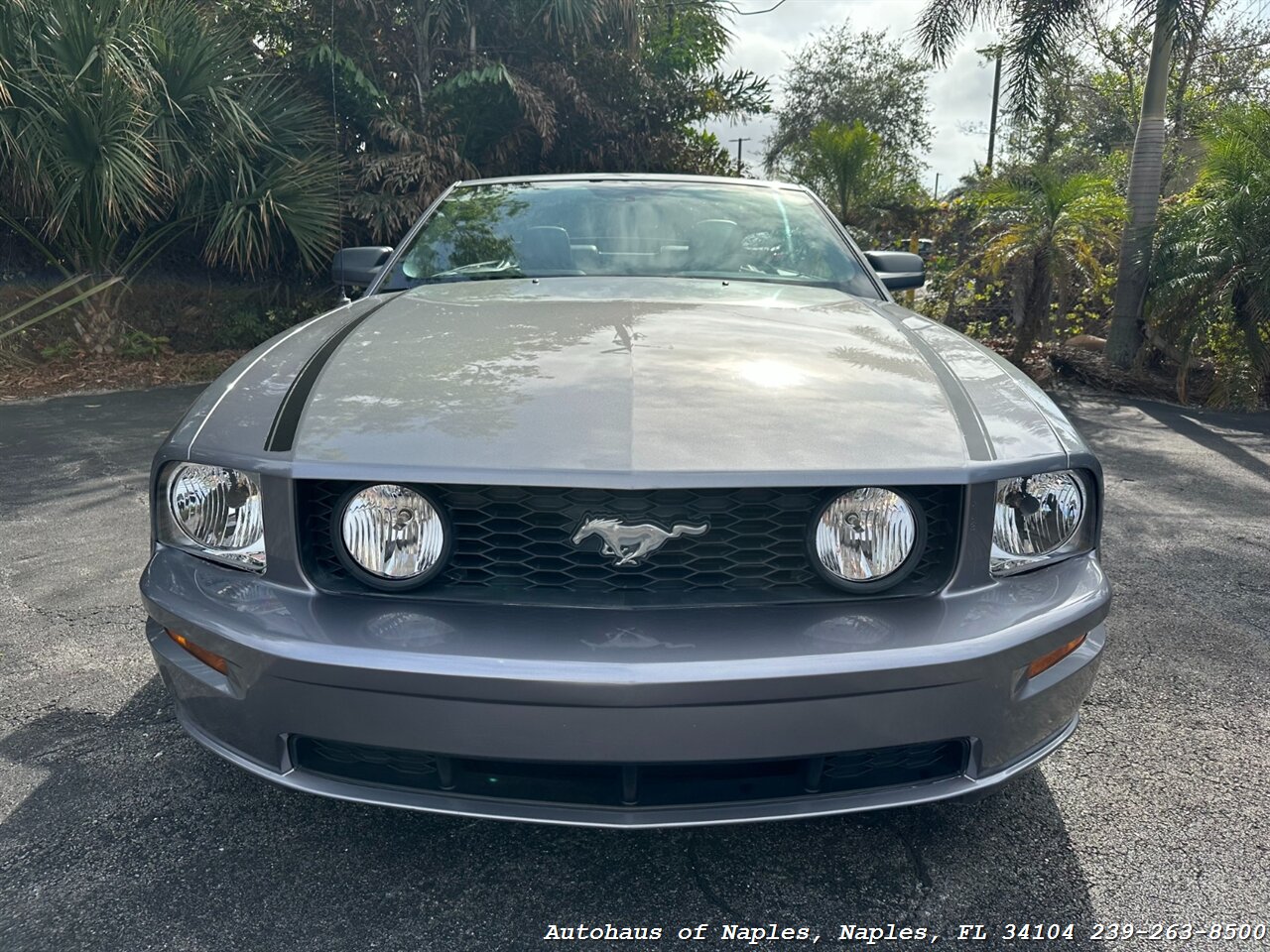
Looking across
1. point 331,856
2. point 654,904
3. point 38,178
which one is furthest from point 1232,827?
point 38,178

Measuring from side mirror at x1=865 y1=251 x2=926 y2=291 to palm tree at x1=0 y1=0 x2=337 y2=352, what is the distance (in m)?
5.84

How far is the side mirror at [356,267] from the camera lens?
3004mm

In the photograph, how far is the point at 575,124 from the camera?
31.2 ft

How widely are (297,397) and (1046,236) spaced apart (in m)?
7.49

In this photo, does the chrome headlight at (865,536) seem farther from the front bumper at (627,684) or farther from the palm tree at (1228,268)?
the palm tree at (1228,268)

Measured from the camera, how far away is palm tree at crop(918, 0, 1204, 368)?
7527 mm

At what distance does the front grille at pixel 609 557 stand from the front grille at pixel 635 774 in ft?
0.86

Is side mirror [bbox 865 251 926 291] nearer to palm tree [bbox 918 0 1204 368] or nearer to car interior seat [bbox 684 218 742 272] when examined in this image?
car interior seat [bbox 684 218 742 272]

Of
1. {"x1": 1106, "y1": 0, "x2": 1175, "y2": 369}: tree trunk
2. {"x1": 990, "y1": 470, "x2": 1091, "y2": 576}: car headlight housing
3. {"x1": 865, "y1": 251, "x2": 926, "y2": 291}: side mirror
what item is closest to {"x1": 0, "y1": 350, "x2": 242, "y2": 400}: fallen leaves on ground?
{"x1": 865, "y1": 251, "x2": 926, "y2": 291}: side mirror

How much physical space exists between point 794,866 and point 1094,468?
92 centimetres

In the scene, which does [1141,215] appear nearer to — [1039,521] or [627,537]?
[1039,521]

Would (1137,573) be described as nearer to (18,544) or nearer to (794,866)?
(794,866)

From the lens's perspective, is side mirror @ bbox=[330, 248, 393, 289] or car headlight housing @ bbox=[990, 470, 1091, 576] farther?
side mirror @ bbox=[330, 248, 393, 289]

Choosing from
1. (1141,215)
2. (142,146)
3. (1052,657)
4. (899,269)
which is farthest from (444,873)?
(1141,215)
